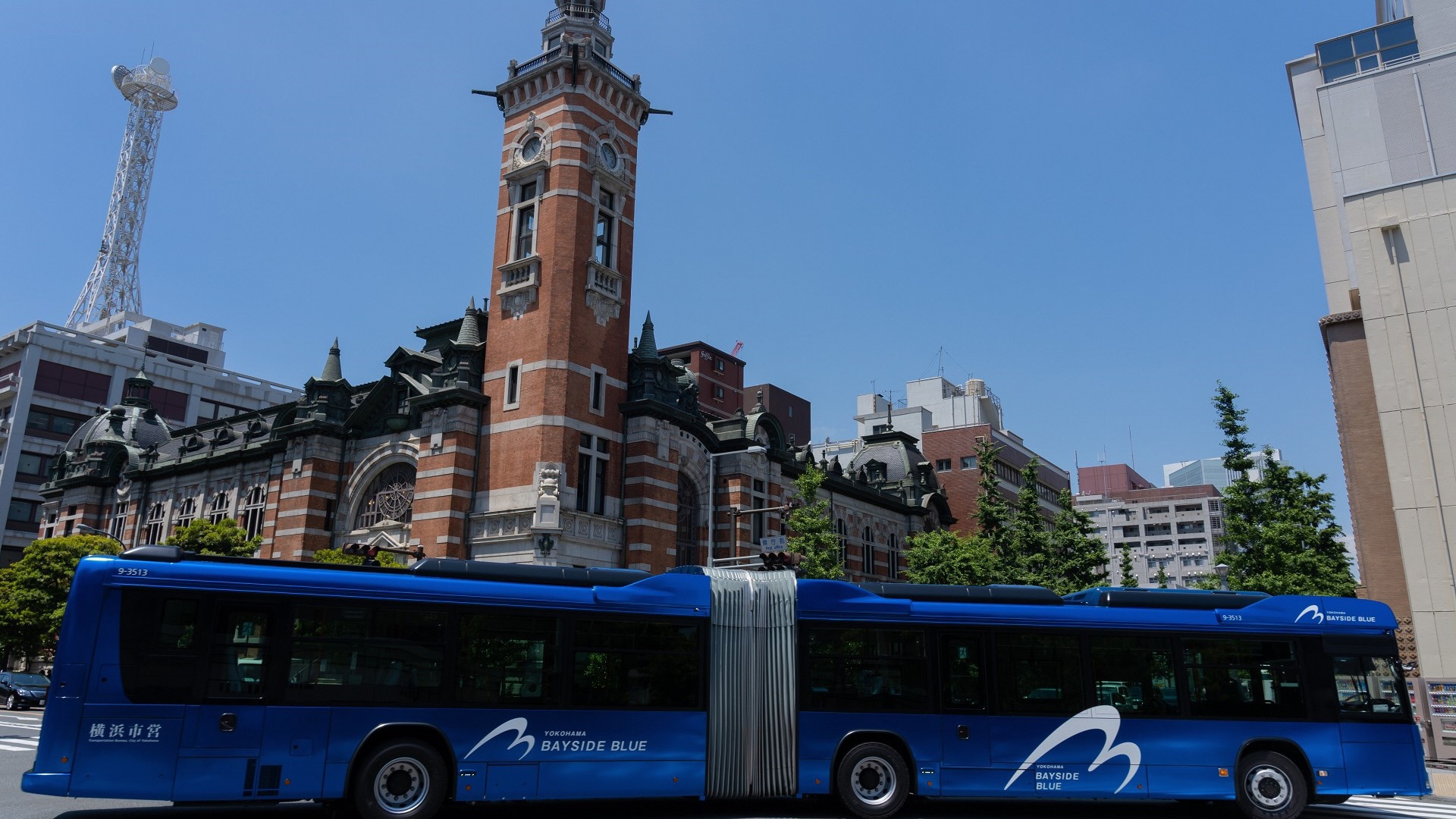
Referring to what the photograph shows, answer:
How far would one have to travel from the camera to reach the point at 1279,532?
30.4 m

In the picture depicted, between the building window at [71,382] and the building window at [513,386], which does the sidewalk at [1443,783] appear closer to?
the building window at [513,386]

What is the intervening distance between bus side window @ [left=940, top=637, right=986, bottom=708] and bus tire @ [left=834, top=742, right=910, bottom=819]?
1.10 meters

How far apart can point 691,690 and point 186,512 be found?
4140 cm

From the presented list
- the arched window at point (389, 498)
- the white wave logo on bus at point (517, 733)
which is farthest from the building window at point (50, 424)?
the white wave logo on bus at point (517, 733)

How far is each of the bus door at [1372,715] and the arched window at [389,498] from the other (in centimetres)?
2905

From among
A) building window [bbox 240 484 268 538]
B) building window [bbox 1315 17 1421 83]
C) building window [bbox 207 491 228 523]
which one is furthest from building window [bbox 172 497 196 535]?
building window [bbox 1315 17 1421 83]

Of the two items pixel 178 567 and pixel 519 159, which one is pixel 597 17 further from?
pixel 178 567

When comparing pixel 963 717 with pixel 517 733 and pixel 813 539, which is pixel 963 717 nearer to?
pixel 517 733

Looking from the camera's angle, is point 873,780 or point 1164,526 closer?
point 873,780

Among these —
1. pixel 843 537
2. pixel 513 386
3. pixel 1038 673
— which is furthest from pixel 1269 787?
pixel 843 537

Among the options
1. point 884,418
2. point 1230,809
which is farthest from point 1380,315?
point 884,418

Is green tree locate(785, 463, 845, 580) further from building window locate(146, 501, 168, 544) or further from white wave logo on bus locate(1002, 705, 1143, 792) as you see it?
building window locate(146, 501, 168, 544)

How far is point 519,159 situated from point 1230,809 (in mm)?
30893

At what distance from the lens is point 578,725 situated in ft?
40.6
